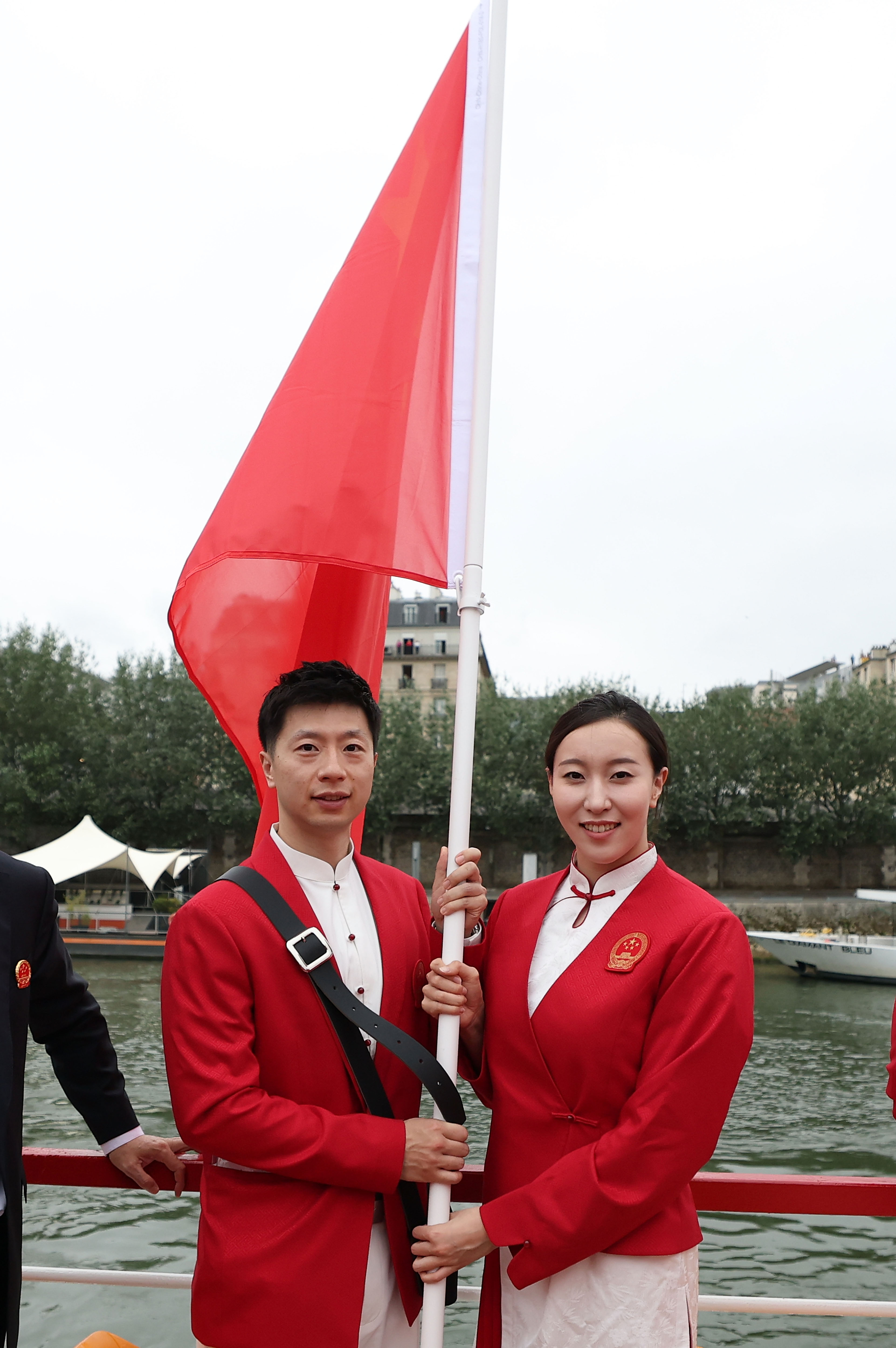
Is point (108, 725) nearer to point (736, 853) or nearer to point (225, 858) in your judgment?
point (225, 858)

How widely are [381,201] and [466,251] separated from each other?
0.24 m

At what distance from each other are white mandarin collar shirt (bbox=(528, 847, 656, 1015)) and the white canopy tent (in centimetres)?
2296

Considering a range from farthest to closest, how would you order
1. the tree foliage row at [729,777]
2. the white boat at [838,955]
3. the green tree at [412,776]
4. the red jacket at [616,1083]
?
the green tree at [412,776], the tree foliage row at [729,777], the white boat at [838,955], the red jacket at [616,1083]

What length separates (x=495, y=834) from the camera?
35.9m

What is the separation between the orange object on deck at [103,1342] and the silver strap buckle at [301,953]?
1.15 m

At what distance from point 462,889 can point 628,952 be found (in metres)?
0.34

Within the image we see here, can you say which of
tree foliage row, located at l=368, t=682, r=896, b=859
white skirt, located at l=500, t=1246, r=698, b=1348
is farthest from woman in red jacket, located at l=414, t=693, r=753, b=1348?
tree foliage row, located at l=368, t=682, r=896, b=859

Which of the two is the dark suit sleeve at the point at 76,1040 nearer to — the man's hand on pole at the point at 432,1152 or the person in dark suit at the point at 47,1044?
the person in dark suit at the point at 47,1044

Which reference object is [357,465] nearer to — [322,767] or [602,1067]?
[322,767]

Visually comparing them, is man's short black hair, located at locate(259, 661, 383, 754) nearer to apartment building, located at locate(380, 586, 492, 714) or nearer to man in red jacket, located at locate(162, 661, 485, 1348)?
man in red jacket, located at locate(162, 661, 485, 1348)

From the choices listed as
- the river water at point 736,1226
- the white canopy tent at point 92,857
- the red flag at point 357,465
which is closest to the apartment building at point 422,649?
the white canopy tent at point 92,857

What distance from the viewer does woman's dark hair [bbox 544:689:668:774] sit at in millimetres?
2084

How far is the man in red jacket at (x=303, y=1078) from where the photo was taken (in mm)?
1854

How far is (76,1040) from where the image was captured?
2.35 metres
